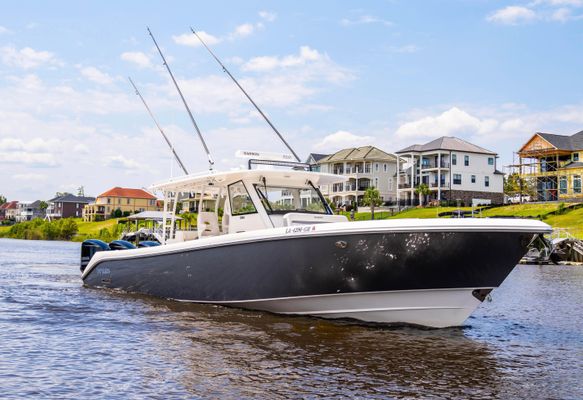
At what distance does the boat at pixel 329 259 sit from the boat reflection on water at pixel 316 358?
448 mm

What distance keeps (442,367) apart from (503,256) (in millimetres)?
2635

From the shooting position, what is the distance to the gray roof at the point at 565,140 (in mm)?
77625

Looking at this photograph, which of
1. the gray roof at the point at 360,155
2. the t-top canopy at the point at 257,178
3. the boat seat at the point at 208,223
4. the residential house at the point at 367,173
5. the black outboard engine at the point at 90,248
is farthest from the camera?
the gray roof at the point at 360,155

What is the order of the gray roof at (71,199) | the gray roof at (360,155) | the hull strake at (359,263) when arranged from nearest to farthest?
the hull strake at (359,263)
the gray roof at (360,155)
the gray roof at (71,199)

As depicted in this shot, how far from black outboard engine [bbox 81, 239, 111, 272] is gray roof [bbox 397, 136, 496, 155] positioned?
7382cm

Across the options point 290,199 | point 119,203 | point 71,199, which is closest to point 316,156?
point 119,203

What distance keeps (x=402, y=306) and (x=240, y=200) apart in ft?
14.7

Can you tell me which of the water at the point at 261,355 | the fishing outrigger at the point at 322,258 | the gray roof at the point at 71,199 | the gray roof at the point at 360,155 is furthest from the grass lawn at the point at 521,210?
the gray roof at the point at 71,199

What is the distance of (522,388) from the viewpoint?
25.1ft

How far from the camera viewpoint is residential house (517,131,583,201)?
74938 millimetres

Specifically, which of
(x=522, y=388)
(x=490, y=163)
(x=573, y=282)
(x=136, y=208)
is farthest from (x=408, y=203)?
(x=136, y=208)

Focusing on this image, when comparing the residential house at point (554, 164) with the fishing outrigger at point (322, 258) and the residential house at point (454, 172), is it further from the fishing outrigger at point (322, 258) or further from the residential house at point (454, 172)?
the fishing outrigger at point (322, 258)

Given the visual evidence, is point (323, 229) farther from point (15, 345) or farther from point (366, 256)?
point (15, 345)

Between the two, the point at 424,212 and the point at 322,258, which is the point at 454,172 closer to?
the point at 424,212
